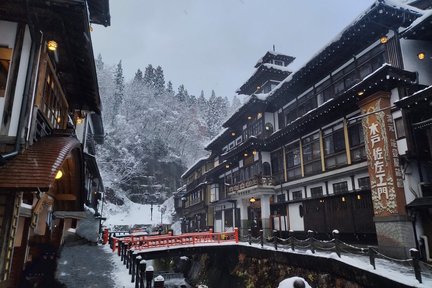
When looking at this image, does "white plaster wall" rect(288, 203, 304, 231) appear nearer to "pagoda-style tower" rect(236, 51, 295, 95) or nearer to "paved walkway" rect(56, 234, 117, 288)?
"paved walkway" rect(56, 234, 117, 288)

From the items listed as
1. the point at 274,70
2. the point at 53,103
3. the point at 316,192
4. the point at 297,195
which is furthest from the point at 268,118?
the point at 53,103

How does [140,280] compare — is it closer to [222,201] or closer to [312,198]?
[312,198]

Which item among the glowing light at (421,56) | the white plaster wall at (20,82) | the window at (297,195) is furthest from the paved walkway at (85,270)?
the glowing light at (421,56)

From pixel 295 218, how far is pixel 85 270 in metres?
17.6

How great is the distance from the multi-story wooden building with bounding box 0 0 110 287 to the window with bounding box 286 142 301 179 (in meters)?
19.1

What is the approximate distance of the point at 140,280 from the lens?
36.2 ft

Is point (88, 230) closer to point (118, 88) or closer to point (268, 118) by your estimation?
point (268, 118)

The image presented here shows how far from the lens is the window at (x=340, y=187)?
21094 millimetres

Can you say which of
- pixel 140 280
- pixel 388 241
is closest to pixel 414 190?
pixel 388 241

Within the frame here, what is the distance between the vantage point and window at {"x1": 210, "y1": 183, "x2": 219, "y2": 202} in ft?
144

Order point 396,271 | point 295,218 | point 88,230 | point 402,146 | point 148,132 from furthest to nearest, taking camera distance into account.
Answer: point 148,132, point 88,230, point 295,218, point 402,146, point 396,271

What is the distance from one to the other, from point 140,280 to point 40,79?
7.73 meters

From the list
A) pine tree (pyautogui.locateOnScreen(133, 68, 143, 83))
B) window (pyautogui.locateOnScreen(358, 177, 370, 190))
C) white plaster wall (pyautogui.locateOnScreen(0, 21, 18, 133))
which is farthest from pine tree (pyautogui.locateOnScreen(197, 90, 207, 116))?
white plaster wall (pyautogui.locateOnScreen(0, 21, 18, 133))

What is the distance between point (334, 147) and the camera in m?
→ 22.1
